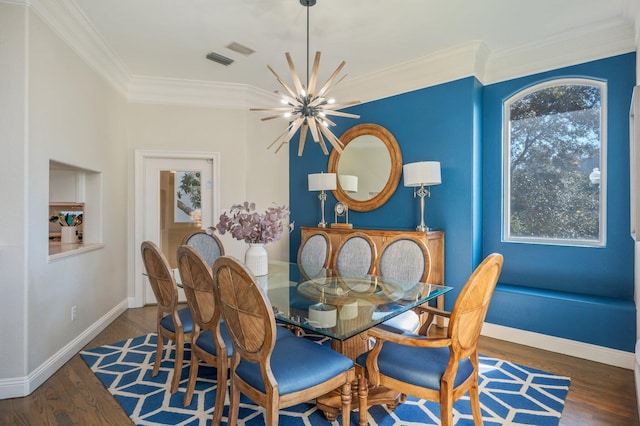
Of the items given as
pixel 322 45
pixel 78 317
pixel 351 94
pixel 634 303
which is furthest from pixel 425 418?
pixel 351 94

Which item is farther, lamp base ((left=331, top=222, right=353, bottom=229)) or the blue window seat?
lamp base ((left=331, top=222, right=353, bottom=229))

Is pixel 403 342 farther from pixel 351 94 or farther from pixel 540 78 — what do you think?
pixel 351 94

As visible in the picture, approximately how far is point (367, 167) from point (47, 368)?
11.5ft

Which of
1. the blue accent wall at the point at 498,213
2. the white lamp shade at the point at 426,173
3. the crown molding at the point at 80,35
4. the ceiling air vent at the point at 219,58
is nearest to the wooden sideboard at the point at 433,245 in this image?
the blue accent wall at the point at 498,213

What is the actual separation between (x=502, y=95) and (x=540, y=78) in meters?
0.35

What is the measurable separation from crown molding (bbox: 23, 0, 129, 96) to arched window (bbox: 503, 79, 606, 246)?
4.03 meters

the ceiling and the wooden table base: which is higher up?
the ceiling

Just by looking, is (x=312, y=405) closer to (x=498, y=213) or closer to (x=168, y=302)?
(x=168, y=302)

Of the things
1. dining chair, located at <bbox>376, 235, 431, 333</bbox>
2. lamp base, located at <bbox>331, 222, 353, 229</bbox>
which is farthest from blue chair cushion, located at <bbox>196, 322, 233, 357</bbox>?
lamp base, located at <bbox>331, 222, 353, 229</bbox>

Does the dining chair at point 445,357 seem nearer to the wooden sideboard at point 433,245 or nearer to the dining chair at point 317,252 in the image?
the wooden sideboard at point 433,245

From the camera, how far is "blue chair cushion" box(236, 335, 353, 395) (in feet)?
5.17

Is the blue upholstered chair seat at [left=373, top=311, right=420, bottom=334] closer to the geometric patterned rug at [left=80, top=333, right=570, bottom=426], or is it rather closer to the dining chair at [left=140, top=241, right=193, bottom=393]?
the geometric patterned rug at [left=80, top=333, right=570, bottom=426]

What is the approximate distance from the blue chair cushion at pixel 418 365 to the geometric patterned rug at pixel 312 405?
19.1 inches

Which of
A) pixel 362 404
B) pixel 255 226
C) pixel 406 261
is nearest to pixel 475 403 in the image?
pixel 362 404
